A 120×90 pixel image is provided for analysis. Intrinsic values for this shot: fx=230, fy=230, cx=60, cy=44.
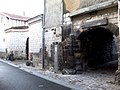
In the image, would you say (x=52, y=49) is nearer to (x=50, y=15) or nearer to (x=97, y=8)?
(x=50, y=15)

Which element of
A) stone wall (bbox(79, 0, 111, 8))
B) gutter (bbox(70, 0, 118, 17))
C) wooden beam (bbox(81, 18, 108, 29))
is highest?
stone wall (bbox(79, 0, 111, 8))

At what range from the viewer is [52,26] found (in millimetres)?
14148

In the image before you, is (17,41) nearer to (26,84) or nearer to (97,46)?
(97,46)

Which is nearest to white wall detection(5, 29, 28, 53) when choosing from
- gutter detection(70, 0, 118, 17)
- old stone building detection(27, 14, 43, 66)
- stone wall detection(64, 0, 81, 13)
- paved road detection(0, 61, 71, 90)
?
old stone building detection(27, 14, 43, 66)

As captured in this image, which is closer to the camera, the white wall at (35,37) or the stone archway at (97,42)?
the stone archway at (97,42)

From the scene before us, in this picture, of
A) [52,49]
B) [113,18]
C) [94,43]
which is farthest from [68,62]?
[113,18]

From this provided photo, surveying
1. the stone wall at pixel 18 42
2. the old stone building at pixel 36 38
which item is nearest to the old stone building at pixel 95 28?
the old stone building at pixel 36 38

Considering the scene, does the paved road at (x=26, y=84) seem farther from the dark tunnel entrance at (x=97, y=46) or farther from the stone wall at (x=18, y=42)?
the stone wall at (x=18, y=42)

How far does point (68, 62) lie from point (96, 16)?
3.02 meters

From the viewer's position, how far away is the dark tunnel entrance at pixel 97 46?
12500mm

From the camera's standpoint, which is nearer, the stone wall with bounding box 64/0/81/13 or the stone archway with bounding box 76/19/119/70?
the stone archway with bounding box 76/19/119/70

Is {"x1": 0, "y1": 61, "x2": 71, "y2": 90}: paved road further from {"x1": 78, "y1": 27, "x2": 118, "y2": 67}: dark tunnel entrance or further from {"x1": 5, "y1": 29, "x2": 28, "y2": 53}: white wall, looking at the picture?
{"x1": 5, "y1": 29, "x2": 28, "y2": 53}: white wall

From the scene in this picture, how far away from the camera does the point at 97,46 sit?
14859mm

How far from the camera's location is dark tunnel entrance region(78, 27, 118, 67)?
492 inches
